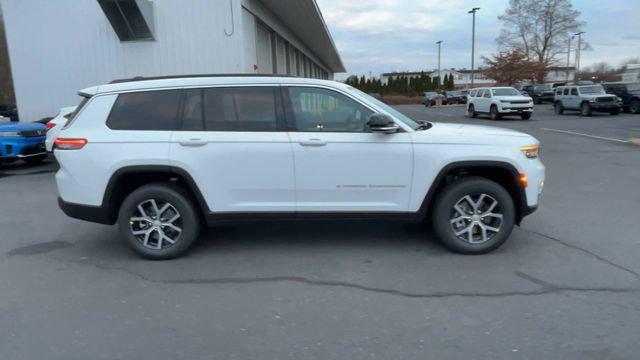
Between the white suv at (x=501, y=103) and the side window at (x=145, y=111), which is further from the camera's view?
the white suv at (x=501, y=103)

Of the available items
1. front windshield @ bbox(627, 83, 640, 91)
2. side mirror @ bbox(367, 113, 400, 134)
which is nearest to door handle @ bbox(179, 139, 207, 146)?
side mirror @ bbox(367, 113, 400, 134)

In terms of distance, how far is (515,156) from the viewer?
4965mm

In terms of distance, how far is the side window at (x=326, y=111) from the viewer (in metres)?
5.03

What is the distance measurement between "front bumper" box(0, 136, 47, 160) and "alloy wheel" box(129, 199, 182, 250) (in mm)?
8105

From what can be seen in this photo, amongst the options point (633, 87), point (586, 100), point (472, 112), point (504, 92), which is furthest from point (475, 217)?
point (633, 87)

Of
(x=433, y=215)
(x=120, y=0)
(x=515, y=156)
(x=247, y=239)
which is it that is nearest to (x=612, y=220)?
(x=515, y=156)

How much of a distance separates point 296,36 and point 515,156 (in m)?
21.7

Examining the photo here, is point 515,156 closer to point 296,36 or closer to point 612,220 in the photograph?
point 612,220

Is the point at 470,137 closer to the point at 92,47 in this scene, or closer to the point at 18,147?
the point at 18,147

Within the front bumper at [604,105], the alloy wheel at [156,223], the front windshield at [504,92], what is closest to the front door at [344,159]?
the alloy wheel at [156,223]

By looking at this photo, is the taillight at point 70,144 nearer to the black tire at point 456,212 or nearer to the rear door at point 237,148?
the rear door at point 237,148

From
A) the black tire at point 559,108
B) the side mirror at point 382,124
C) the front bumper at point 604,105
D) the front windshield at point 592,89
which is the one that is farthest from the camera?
the black tire at point 559,108

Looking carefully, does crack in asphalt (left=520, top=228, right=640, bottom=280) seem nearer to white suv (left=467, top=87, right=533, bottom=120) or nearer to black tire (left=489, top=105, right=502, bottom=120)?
white suv (left=467, top=87, right=533, bottom=120)

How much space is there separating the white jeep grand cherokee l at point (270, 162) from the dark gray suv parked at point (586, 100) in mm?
26028
